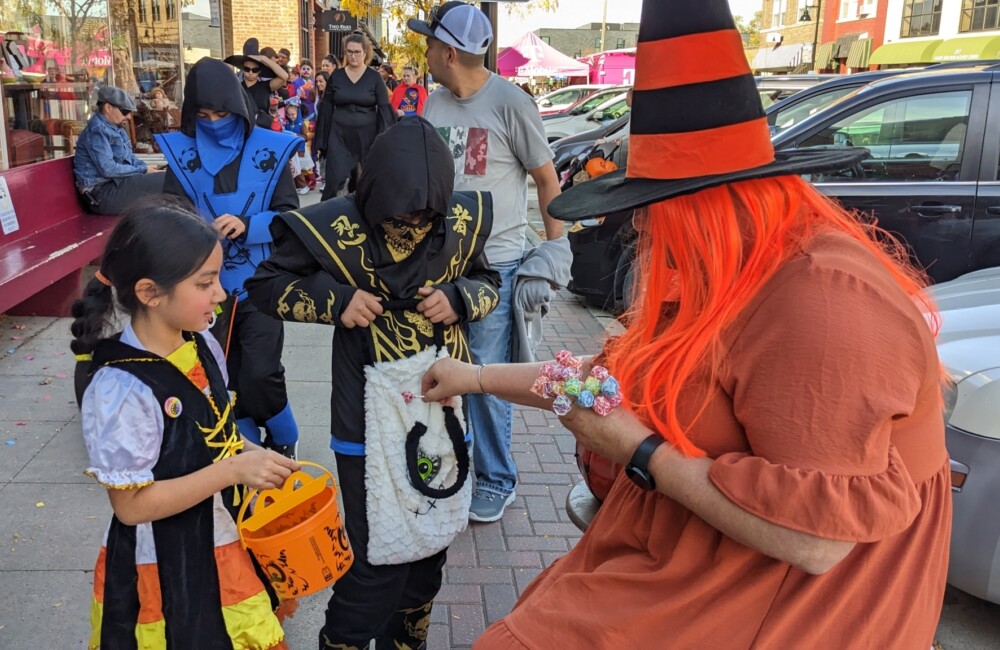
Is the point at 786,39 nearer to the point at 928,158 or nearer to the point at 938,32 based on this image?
the point at 938,32

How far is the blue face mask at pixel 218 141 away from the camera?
367cm

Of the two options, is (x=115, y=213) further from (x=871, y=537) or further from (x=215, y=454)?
(x=871, y=537)

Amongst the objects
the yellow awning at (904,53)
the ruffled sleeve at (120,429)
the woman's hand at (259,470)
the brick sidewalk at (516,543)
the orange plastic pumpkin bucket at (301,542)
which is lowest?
the brick sidewalk at (516,543)

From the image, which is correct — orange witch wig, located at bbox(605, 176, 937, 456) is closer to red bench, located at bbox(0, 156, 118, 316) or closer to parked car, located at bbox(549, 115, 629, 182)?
red bench, located at bbox(0, 156, 118, 316)

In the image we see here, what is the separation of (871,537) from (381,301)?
1.52 metres

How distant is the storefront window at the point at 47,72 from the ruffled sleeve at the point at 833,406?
6781 millimetres

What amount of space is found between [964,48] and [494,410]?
36850 mm

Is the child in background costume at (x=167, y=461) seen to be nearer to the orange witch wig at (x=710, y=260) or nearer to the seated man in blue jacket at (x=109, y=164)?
the orange witch wig at (x=710, y=260)

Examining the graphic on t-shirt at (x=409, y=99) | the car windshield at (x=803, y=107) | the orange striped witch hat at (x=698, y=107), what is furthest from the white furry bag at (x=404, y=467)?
the graphic on t-shirt at (x=409, y=99)

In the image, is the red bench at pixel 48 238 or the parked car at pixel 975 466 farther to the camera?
the red bench at pixel 48 238

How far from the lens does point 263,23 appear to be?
716 inches

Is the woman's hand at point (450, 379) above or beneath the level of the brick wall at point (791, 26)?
beneath

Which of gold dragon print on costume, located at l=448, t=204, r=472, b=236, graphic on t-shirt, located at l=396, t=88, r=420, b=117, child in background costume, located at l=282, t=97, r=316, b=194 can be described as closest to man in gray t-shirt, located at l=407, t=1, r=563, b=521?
gold dragon print on costume, located at l=448, t=204, r=472, b=236

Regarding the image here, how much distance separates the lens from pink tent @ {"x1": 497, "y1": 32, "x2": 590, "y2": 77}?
27391 millimetres
